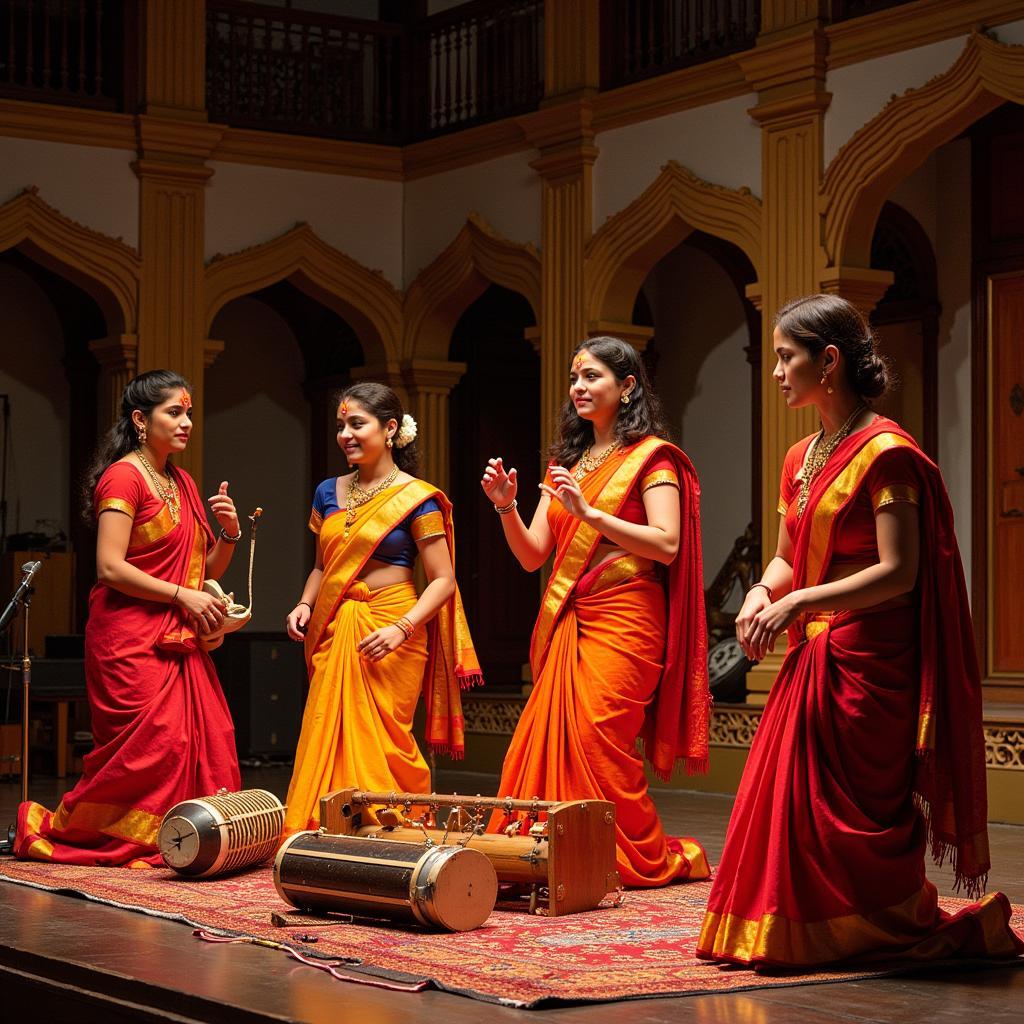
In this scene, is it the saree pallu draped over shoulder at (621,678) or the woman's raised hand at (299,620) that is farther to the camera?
the woman's raised hand at (299,620)

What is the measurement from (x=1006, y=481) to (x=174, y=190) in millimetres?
4863

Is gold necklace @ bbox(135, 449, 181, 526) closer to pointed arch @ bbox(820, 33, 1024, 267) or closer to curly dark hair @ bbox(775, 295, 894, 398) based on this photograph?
curly dark hair @ bbox(775, 295, 894, 398)

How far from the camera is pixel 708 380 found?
37.4 feet

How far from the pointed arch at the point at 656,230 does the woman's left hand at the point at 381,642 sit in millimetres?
3992

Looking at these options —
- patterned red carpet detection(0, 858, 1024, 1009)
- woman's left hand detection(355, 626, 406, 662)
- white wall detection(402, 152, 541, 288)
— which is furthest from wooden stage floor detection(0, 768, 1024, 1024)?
white wall detection(402, 152, 541, 288)

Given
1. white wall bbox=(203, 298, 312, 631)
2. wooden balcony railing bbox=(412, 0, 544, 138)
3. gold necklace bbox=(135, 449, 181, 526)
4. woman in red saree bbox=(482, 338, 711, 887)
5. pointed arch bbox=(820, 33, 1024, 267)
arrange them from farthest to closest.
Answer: white wall bbox=(203, 298, 312, 631)
wooden balcony railing bbox=(412, 0, 544, 138)
pointed arch bbox=(820, 33, 1024, 267)
gold necklace bbox=(135, 449, 181, 526)
woman in red saree bbox=(482, 338, 711, 887)

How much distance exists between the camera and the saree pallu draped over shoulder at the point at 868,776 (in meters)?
3.90

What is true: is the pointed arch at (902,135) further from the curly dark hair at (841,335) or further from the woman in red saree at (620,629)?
the curly dark hair at (841,335)

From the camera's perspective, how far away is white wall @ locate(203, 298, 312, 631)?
12.4m

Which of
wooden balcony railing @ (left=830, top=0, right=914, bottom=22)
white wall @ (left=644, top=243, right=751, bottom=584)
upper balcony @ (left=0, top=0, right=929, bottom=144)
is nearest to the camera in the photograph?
A: wooden balcony railing @ (left=830, top=0, right=914, bottom=22)

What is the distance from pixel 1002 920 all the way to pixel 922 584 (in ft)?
Answer: 2.62

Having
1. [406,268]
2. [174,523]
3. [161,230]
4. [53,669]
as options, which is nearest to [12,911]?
[174,523]

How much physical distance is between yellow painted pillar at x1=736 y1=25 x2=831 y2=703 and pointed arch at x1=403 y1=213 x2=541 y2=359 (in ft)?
5.81

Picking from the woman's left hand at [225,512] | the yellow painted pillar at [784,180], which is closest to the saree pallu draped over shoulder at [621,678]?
the woman's left hand at [225,512]
